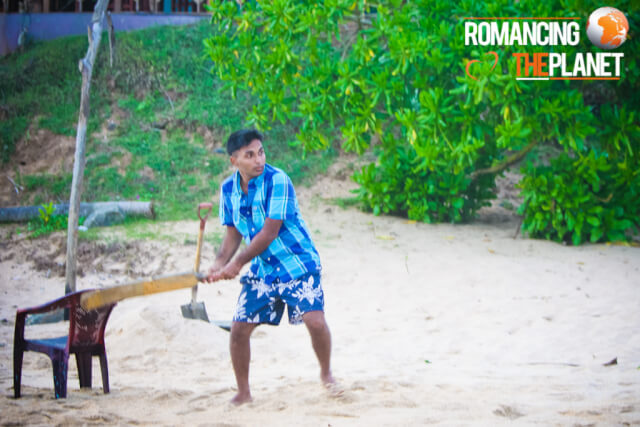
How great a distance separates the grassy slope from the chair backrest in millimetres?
5892

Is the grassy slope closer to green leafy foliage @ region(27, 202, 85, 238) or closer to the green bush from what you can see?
green leafy foliage @ region(27, 202, 85, 238)

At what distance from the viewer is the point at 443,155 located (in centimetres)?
817

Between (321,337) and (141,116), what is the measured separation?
9288 mm

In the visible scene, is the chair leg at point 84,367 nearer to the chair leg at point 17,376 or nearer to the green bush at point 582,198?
the chair leg at point 17,376

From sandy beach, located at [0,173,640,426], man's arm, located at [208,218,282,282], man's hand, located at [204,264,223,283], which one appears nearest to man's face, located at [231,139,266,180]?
man's arm, located at [208,218,282,282]

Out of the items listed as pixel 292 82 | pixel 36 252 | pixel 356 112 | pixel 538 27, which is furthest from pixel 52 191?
pixel 538 27

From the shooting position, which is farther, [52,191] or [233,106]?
[233,106]

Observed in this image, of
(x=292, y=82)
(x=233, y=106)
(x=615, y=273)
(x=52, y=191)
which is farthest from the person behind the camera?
(x=233, y=106)

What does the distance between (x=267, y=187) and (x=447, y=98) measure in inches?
192

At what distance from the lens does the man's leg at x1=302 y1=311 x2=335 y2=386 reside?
3309 millimetres

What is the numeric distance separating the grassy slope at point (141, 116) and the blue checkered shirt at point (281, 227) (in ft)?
20.6

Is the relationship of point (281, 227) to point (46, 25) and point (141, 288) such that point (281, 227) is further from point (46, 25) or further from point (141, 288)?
point (46, 25)

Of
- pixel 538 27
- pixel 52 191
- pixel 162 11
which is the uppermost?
pixel 162 11

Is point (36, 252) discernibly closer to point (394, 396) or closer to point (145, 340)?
point (145, 340)
